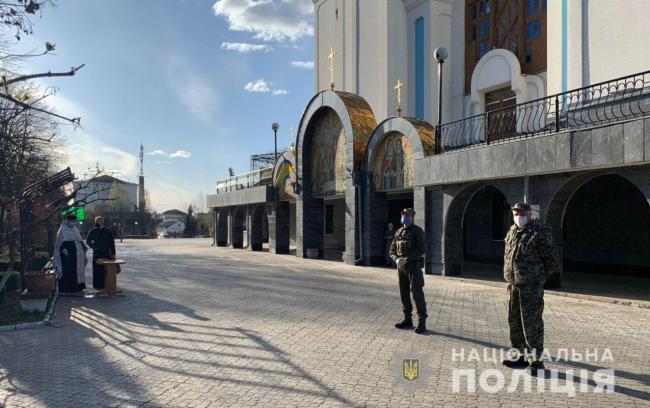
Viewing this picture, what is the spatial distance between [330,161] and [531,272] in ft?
51.2

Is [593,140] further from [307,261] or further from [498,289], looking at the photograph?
[307,261]

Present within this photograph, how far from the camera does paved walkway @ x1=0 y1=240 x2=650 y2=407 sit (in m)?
4.79

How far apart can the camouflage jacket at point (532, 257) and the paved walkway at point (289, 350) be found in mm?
1087

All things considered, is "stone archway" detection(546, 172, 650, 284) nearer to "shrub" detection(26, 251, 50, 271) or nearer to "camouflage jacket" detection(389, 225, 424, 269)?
"camouflage jacket" detection(389, 225, 424, 269)

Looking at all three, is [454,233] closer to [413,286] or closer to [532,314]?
[413,286]

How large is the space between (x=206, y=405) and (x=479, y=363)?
322 centimetres

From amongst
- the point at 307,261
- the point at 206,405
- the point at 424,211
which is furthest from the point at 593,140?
the point at 307,261

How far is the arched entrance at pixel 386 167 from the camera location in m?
15.4

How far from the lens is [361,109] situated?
62.7 feet

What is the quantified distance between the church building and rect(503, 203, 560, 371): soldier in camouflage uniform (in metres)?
5.09

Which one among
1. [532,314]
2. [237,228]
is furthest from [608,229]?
[237,228]

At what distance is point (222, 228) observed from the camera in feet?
112

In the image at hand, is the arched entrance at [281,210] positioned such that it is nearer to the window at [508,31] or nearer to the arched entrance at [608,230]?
the window at [508,31]

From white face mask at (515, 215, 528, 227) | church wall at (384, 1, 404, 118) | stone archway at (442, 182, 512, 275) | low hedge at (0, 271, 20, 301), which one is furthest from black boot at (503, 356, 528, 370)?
church wall at (384, 1, 404, 118)
